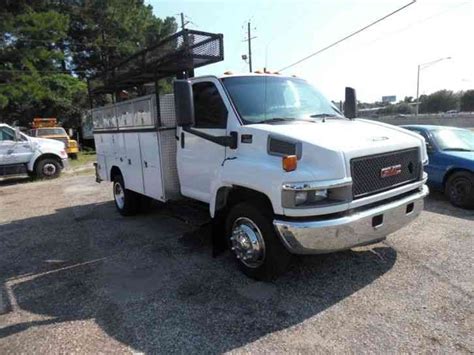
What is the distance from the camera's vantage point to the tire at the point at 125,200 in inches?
286

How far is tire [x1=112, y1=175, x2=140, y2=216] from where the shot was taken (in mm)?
7273

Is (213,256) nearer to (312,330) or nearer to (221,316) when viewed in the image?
(221,316)

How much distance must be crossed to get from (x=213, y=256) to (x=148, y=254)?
3.30 ft

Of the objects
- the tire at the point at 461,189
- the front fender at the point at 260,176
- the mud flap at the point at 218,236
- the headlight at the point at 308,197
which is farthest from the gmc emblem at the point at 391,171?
the tire at the point at 461,189

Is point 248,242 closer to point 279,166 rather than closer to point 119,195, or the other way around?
point 279,166

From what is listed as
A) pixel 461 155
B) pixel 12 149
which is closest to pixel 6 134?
pixel 12 149

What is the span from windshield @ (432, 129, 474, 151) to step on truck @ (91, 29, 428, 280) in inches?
132

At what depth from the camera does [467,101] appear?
3477 inches

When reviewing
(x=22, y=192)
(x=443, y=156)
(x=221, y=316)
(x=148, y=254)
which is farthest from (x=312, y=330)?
(x=22, y=192)

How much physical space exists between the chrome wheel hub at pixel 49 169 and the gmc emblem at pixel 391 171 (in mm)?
13259

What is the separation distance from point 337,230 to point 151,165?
327 centimetres

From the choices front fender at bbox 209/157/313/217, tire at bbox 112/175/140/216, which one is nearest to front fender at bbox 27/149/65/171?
tire at bbox 112/175/140/216

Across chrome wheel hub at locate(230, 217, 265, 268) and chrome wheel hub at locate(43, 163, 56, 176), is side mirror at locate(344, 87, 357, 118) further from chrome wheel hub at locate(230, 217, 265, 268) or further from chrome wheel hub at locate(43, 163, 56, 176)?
chrome wheel hub at locate(43, 163, 56, 176)

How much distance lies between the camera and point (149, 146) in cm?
580
